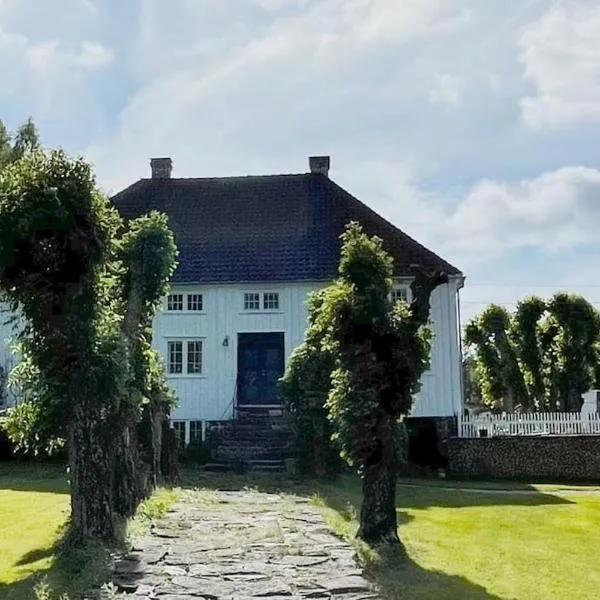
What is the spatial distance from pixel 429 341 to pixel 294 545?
3.43 m

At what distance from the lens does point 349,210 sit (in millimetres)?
28797

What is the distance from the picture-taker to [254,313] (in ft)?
87.9

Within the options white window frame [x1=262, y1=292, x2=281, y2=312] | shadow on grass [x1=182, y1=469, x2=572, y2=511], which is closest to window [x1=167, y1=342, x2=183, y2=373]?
white window frame [x1=262, y1=292, x2=281, y2=312]

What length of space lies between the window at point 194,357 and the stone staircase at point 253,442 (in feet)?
7.31

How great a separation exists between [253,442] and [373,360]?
1279 cm

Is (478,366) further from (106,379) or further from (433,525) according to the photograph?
(106,379)

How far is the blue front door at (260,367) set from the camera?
26.9 meters

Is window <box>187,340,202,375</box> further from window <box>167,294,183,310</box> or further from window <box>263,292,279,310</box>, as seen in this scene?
window <box>263,292,279,310</box>

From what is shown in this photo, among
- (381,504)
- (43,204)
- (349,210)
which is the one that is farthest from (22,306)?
(349,210)

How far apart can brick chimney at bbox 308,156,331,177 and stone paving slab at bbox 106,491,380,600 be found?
18.6 metres

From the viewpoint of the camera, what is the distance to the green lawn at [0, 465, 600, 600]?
8883mm

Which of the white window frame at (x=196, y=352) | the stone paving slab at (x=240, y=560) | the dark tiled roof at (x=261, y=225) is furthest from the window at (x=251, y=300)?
the stone paving slab at (x=240, y=560)

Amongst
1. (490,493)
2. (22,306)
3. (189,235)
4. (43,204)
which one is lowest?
(490,493)

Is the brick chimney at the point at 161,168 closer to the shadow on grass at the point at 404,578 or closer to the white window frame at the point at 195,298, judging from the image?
the white window frame at the point at 195,298
